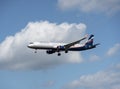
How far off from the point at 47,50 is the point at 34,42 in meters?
7.90

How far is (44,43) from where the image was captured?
652 feet

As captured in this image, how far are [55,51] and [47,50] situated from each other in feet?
14.5

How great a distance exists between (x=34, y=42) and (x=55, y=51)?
39.1 ft

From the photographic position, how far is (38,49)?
195250 millimetres

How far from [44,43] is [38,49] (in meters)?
5.58

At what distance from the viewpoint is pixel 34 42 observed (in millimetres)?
197750

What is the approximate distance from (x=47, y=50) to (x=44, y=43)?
13.5ft

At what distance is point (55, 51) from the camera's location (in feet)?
654

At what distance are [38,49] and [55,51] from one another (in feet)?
31.4

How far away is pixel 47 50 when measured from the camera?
649 ft

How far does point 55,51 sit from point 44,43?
7.09m
